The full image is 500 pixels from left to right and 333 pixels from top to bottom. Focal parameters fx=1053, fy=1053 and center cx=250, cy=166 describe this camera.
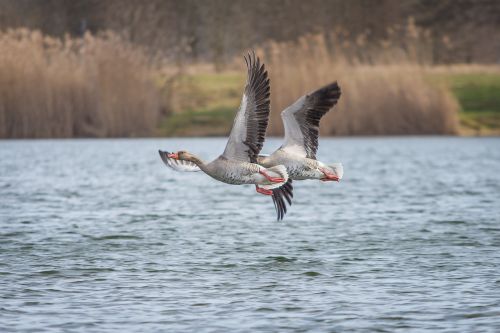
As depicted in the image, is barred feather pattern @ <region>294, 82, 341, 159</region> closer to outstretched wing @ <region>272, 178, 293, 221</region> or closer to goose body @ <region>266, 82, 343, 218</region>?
goose body @ <region>266, 82, 343, 218</region>

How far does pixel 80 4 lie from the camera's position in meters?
61.0

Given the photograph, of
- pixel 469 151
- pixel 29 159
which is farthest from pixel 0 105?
pixel 469 151

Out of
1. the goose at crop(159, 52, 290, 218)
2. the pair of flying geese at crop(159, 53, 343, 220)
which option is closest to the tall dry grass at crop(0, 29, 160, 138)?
the pair of flying geese at crop(159, 53, 343, 220)

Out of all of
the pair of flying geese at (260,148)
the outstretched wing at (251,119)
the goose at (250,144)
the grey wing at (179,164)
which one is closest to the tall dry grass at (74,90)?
the grey wing at (179,164)

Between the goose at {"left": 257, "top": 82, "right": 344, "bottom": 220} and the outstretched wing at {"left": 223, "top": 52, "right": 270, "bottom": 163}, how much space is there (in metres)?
0.77

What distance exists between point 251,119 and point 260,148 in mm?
378

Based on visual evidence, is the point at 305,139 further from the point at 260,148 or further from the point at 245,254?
the point at 245,254

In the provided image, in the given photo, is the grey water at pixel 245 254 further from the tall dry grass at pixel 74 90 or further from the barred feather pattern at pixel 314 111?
the tall dry grass at pixel 74 90

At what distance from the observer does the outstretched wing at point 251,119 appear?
40.6 feet

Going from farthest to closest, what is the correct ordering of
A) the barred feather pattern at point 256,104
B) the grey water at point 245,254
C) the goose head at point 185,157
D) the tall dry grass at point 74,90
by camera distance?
the tall dry grass at point 74,90
the goose head at point 185,157
the barred feather pattern at point 256,104
the grey water at point 245,254

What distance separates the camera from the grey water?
11195 mm

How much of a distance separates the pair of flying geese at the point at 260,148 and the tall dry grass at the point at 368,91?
858 inches

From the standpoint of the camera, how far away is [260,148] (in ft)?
41.4

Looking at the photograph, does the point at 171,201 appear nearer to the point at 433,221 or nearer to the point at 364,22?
the point at 433,221
